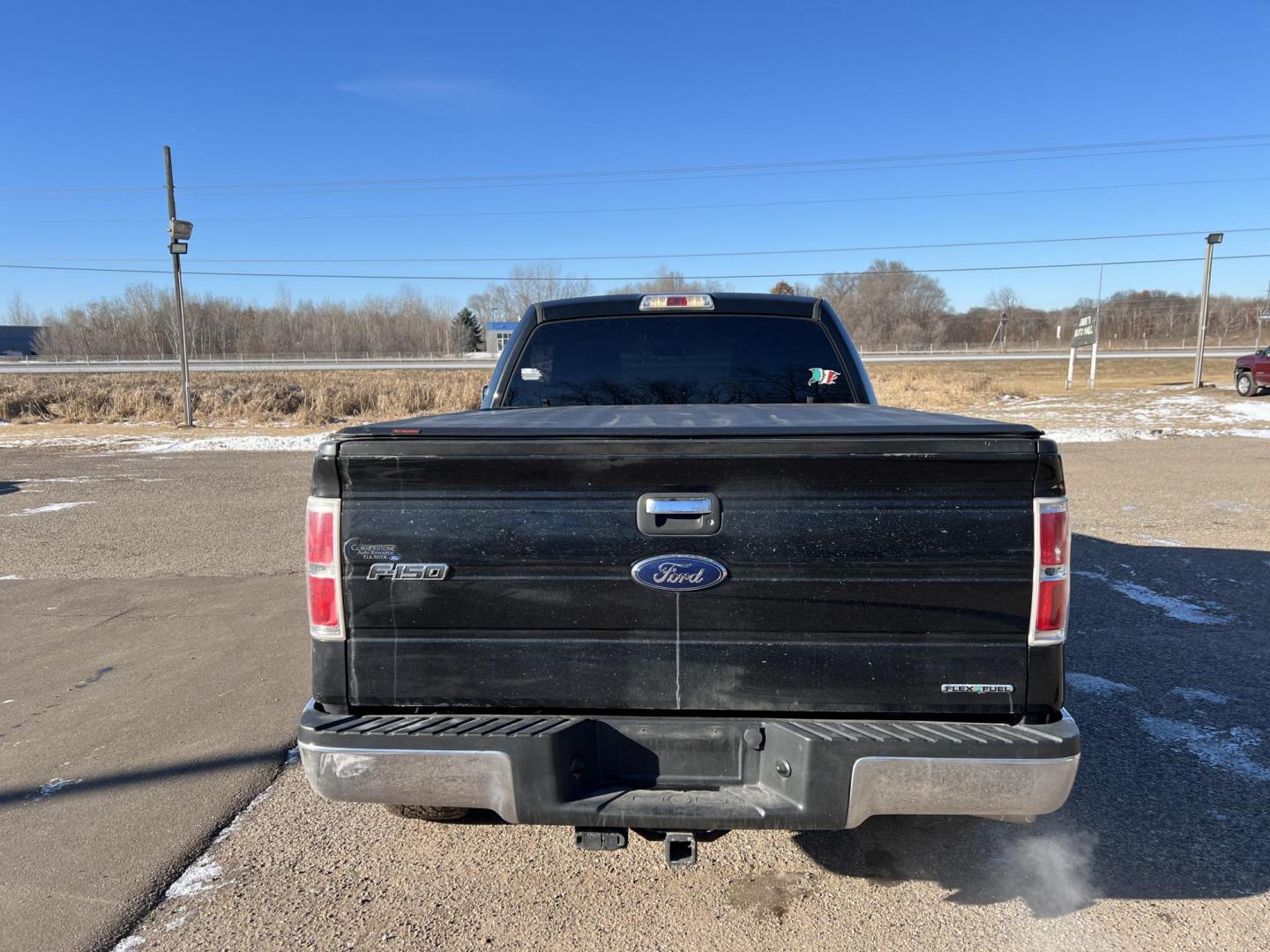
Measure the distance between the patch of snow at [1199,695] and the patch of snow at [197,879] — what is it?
14.8 ft

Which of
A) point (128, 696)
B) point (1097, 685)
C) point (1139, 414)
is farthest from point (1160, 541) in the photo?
point (1139, 414)

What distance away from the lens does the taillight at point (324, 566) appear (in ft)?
7.16

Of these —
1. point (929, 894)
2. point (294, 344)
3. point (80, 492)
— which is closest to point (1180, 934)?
point (929, 894)

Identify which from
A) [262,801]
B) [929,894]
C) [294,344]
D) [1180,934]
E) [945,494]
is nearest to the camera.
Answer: [945,494]

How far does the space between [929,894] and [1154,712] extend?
206 centimetres

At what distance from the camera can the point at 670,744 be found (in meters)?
2.21

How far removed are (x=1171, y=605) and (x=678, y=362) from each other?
163 inches

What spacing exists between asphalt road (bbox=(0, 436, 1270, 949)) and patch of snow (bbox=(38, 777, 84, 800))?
22 millimetres

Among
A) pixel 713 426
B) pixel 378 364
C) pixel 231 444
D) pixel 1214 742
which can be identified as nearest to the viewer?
pixel 713 426

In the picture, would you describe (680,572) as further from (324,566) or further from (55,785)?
(55,785)

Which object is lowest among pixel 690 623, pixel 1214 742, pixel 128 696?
pixel 128 696

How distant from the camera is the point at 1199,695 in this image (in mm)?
4133

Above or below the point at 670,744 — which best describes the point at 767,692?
above

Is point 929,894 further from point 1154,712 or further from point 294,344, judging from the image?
point 294,344
